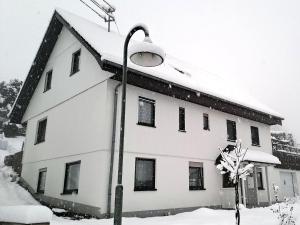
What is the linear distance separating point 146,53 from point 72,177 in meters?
8.80

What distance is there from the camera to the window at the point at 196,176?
1459 centimetres

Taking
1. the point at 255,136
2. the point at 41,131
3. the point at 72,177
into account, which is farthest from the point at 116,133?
the point at 255,136

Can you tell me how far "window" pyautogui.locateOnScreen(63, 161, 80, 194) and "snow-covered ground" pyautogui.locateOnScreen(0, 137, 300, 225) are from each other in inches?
61.6

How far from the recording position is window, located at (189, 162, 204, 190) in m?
14.6

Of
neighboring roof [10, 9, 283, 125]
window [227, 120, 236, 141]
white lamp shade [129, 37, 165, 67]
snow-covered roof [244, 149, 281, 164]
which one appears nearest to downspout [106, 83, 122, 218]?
neighboring roof [10, 9, 283, 125]

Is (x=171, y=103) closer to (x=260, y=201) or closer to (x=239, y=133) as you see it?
(x=239, y=133)

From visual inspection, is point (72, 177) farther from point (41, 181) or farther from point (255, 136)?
point (255, 136)

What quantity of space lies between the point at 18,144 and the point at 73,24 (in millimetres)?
22538

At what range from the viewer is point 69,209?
1269 centimetres

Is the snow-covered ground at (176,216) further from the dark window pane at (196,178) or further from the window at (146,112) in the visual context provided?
the window at (146,112)

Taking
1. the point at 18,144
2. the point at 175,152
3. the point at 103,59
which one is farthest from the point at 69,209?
the point at 18,144

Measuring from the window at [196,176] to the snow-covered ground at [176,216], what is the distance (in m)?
1.87

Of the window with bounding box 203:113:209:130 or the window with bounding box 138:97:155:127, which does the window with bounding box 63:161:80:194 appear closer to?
the window with bounding box 138:97:155:127

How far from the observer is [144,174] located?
12547mm
